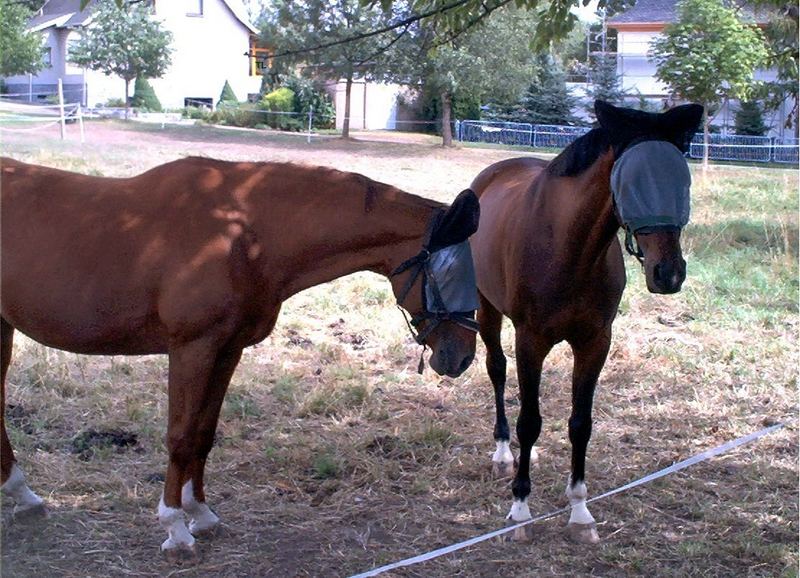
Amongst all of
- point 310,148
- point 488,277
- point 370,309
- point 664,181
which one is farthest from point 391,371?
point 310,148

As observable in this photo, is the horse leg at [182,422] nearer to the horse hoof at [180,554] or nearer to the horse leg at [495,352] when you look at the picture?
the horse hoof at [180,554]

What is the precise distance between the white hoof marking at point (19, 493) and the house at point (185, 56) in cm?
Answer: 3586

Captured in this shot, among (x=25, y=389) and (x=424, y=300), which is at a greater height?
(x=424, y=300)

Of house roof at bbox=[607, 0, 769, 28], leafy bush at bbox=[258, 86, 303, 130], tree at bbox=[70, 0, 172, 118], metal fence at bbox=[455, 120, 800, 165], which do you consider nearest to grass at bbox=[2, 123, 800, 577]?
metal fence at bbox=[455, 120, 800, 165]

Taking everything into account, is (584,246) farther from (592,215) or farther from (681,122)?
(681,122)

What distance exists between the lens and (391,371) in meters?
6.54

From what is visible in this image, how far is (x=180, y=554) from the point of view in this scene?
3805 mm

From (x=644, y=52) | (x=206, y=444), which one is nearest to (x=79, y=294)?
(x=206, y=444)

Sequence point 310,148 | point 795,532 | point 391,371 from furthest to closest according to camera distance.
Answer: point 310,148 < point 391,371 < point 795,532

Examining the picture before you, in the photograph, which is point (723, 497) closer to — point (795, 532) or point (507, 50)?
point (795, 532)

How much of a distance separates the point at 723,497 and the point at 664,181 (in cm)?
207

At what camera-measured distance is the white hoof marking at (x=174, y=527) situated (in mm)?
3754

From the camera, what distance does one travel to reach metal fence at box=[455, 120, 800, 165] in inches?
1072

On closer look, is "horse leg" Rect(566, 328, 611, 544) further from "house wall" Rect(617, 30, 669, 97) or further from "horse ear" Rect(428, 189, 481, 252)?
"house wall" Rect(617, 30, 669, 97)
